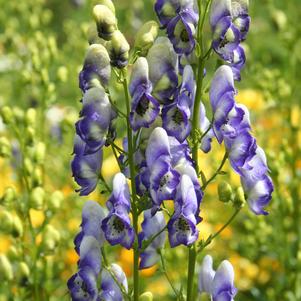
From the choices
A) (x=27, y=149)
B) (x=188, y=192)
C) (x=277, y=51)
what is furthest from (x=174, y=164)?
(x=277, y=51)

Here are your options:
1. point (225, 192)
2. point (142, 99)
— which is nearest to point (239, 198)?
point (225, 192)

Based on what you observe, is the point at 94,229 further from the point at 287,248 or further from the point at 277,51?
the point at 277,51

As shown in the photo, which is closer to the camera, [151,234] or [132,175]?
[132,175]

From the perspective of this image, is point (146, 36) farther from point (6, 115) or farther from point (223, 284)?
point (6, 115)

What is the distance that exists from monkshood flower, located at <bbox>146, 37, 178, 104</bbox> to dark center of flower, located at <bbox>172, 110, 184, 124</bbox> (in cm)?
4

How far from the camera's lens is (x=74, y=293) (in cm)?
206

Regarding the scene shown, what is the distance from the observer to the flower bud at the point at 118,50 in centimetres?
189

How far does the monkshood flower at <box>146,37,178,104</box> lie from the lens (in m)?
1.99

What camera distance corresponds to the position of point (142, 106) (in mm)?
1931

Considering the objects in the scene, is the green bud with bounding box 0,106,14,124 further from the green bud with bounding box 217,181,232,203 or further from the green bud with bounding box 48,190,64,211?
the green bud with bounding box 217,181,232,203

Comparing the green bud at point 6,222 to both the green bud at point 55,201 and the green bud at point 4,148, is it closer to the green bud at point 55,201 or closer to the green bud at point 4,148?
the green bud at point 55,201

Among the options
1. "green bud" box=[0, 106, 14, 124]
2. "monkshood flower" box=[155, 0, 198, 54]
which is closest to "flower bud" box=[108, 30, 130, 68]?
"monkshood flower" box=[155, 0, 198, 54]

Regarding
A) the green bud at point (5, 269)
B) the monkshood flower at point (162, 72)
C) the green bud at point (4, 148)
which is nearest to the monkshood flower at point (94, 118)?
the monkshood flower at point (162, 72)

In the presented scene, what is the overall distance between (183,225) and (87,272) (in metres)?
0.28
